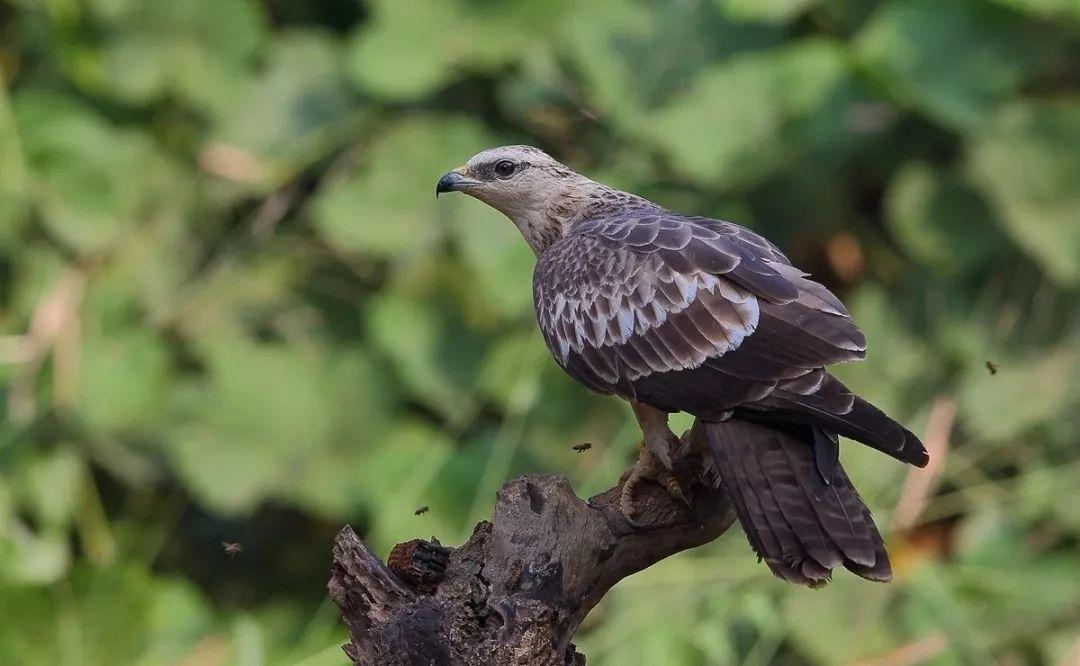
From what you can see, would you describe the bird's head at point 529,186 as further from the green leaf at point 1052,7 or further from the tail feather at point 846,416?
the green leaf at point 1052,7

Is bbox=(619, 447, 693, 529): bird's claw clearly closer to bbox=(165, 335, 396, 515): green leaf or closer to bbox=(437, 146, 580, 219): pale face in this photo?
bbox=(437, 146, 580, 219): pale face

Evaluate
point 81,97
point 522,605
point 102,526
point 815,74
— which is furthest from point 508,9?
point 522,605

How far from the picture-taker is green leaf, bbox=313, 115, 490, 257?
5.32 meters

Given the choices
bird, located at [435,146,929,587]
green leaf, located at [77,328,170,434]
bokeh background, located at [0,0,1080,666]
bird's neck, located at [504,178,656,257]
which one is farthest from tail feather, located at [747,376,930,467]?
green leaf, located at [77,328,170,434]

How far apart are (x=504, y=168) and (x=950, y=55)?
2.14m

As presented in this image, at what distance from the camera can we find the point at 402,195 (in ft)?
17.6

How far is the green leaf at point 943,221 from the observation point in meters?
5.17

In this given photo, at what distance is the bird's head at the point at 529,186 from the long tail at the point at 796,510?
1.09 m

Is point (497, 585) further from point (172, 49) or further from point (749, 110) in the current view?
point (172, 49)

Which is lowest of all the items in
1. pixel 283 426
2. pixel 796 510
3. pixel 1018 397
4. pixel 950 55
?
pixel 283 426

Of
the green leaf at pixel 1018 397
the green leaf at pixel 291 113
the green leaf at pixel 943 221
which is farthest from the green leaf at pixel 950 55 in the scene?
the green leaf at pixel 291 113

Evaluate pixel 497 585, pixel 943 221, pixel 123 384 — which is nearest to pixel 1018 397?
pixel 943 221

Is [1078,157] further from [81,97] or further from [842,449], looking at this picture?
[81,97]

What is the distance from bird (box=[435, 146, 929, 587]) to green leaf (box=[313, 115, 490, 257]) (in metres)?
1.90
